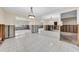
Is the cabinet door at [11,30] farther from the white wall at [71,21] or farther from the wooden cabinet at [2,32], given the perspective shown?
the white wall at [71,21]

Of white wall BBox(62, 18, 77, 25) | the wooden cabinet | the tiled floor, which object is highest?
white wall BBox(62, 18, 77, 25)

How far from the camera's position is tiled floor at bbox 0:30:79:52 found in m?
1.53

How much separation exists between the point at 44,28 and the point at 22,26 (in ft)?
1.28

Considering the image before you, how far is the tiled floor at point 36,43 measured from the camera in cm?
153

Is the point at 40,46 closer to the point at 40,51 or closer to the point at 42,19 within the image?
the point at 40,51

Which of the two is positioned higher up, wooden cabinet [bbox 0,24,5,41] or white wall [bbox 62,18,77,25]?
white wall [bbox 62,18,77,25]

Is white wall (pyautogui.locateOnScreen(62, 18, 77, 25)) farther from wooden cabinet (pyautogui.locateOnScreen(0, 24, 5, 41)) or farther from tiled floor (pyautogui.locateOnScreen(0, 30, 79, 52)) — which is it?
wooden cabinet (pyautogui.locateOnScreen(0, 24, 5, 41))

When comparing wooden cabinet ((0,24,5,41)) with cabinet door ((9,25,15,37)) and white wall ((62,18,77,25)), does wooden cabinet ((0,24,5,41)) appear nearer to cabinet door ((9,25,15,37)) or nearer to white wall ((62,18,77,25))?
cabinet door ((9,25,15,37))

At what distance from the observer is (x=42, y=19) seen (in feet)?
5.19

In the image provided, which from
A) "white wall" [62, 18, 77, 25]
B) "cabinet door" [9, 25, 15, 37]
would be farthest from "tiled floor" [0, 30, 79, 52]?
"white wall" [62, 18, 77, 25]

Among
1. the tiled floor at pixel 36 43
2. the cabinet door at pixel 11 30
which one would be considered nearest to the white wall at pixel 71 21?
the tiled floor at pixel 36 43

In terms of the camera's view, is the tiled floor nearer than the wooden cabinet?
No

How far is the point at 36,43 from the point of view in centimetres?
168
